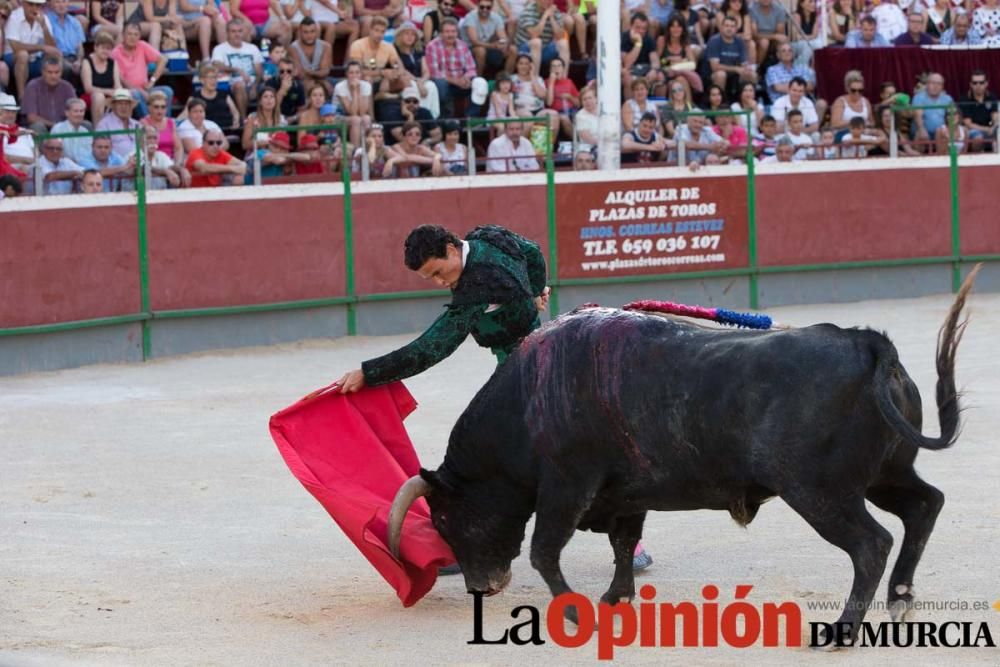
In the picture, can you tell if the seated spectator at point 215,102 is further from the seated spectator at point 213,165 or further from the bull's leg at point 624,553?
the bull's leg at point 624,553

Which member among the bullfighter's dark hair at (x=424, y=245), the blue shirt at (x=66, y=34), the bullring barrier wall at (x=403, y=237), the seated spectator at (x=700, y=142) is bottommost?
the bullring barrier wall at (x=403, y=237)

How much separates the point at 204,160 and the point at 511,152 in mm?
2559

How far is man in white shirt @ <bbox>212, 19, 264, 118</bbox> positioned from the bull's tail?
30.3 ft

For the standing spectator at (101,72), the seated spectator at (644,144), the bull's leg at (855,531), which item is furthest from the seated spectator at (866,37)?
the bull's leg at (855,531)

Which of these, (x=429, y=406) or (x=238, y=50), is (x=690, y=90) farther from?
(x=429, y=406)

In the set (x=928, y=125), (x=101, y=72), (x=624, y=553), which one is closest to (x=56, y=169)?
(x=101, y=72)

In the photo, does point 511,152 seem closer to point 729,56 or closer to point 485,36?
point 485,36

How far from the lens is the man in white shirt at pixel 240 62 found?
13641 mm

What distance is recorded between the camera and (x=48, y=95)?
12453mm

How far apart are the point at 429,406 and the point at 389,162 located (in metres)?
3.67

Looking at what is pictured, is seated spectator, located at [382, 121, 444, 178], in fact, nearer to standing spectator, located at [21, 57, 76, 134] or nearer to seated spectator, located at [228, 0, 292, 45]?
seated spectator, located at [228, 0, 292, 45]

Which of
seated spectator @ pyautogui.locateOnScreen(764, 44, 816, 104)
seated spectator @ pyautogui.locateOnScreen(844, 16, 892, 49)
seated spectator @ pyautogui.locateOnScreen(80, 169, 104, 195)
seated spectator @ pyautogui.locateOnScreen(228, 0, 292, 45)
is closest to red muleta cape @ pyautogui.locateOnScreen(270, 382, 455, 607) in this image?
seated spectator @ pyautogui.locateOnScreen(80, 169, 104, 195)

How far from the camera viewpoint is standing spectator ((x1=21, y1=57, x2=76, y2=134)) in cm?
1236

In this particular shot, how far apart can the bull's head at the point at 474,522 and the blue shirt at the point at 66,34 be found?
8.61m
